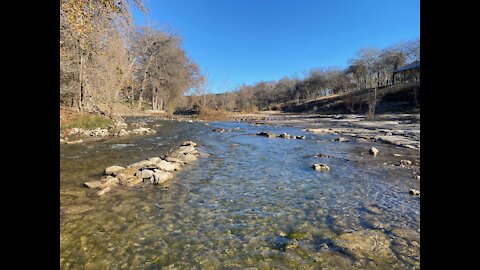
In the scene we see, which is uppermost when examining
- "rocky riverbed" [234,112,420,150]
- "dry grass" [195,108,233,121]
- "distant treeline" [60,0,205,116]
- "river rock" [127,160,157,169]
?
"distant treeline" [60,0,205,116]

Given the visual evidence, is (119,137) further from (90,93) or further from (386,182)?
(386,182)

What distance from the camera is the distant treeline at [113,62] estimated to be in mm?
8531

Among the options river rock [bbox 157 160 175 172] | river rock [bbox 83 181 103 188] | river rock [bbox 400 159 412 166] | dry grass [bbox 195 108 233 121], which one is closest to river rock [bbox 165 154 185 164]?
river rock [bbox 157 160 175 172]

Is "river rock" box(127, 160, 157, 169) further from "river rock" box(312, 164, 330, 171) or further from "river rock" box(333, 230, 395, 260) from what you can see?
"river rock" box(333, 230, 395, 260)

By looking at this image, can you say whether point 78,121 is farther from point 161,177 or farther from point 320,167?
point 320,167

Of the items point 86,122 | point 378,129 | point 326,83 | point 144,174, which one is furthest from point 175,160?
point 326,83

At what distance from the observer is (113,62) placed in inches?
838

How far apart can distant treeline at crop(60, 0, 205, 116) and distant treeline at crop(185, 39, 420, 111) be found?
6347 mm

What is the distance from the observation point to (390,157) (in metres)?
10.9

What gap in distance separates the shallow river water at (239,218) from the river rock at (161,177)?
342 mm

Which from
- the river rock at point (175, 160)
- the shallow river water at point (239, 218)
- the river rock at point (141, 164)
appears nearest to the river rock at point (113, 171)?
the shallow river water at point (239, 218)

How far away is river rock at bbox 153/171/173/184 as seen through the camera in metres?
7.09

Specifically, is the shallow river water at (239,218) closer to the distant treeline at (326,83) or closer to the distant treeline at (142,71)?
the distant treeline at (142,71)
